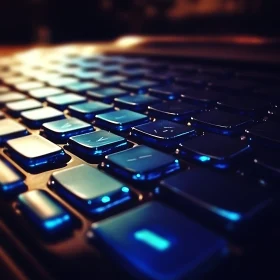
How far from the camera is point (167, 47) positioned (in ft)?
2.88

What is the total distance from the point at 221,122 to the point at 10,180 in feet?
0.66

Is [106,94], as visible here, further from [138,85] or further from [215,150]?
[215,150]

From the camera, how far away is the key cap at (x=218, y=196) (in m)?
0.19

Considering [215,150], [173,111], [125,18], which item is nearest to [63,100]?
[173,111]

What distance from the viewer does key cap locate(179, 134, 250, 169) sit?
0.26 m

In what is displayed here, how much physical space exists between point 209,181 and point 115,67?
1.79 ft

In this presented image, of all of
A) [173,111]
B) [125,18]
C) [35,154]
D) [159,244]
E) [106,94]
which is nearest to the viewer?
[159,244]

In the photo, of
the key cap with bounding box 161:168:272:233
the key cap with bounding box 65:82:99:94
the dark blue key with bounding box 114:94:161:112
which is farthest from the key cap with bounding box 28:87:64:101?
the key cap with bounding box 161:168:272:233

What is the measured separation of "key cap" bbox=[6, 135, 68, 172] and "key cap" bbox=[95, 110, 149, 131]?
0.26 ft

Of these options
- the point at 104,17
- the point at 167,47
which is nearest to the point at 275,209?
the point at 167,47

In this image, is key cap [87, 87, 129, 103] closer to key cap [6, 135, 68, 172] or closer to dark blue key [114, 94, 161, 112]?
dark blue key [114, 94, 161, 112]

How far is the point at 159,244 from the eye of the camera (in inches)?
6.9

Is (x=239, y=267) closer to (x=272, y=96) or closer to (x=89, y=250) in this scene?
(x=89, y=250)

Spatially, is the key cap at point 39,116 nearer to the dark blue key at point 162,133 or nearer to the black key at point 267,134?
the dark blue key at point 162,133
